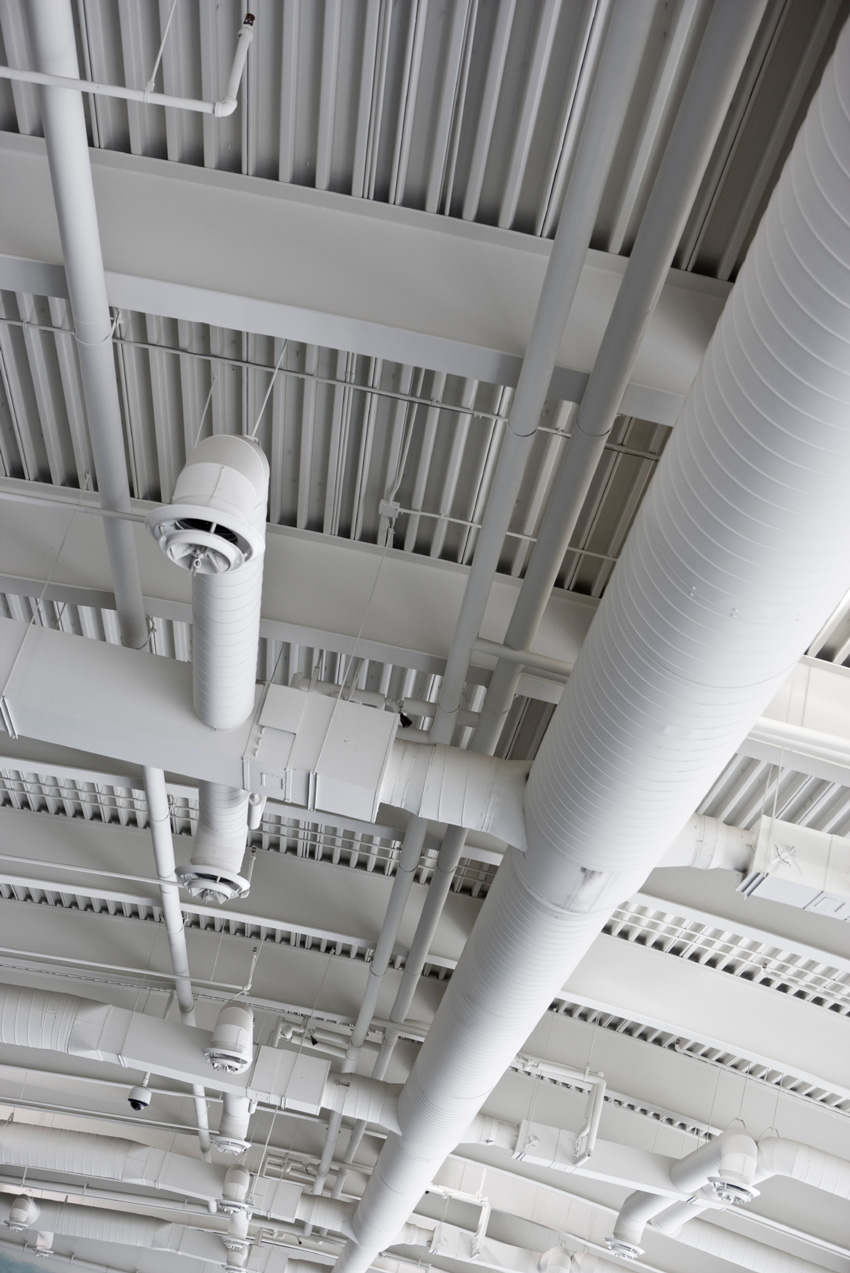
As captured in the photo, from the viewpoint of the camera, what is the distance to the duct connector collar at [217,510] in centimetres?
538

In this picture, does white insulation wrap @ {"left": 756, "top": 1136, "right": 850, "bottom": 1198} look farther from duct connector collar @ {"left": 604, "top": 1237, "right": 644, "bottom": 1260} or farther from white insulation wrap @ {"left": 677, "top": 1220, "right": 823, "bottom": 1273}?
white insulation wrap @ {"left": 677, "top": 1220, "right": 823, "bottom": 1273}

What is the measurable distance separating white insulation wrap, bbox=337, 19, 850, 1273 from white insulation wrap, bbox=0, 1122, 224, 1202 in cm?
1660

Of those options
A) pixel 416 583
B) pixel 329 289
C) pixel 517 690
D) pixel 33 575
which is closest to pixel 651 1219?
pixel 517 690

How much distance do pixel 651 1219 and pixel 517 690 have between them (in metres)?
14.1

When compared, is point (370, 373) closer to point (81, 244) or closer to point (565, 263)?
point (81, 244)

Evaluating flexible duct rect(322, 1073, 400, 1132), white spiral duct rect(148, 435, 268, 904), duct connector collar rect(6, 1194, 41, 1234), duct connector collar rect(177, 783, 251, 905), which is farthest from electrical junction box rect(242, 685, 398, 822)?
duct connector collar rect(6, 1194, 41, 1234)

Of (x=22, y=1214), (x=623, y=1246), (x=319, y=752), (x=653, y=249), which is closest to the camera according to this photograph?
(x=653, y=249)

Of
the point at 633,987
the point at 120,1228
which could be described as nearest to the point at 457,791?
the point at 633,987

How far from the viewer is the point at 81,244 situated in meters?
5.46

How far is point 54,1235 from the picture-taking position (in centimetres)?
2939

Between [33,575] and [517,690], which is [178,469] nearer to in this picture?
[33,575]

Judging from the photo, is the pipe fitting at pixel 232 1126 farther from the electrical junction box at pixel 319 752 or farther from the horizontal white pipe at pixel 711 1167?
the electrical junction box at pixel 319 752

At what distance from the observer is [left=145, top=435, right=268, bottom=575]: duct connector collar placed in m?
5.38

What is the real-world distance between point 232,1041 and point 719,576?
10.6 metres
